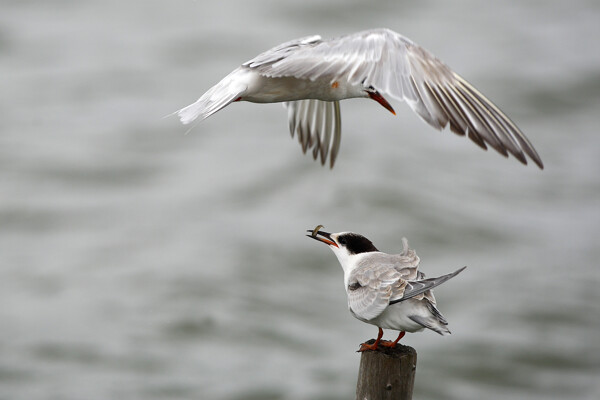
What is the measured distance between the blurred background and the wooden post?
575 cm

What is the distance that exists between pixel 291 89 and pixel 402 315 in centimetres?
184

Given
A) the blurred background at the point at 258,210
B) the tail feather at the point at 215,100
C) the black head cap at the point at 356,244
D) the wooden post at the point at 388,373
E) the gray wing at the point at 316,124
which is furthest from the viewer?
the blurred background at the point at 258,210

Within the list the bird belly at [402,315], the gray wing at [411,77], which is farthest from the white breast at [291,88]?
the bird belly at [402,315]

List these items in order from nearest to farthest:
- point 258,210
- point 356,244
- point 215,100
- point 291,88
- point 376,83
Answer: point 376,83 < point 356,244 < point 215,100 < point 291,88 < point 258,210

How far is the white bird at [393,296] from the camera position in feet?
16.0

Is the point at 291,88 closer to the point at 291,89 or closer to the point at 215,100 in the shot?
the point at 291,89

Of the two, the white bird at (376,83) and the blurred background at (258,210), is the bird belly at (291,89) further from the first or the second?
the blurred background at (258,210)

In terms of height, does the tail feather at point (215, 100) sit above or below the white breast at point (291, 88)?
below

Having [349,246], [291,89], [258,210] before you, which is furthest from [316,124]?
[258,210]

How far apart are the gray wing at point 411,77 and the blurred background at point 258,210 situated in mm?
5589

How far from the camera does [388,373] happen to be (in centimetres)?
502

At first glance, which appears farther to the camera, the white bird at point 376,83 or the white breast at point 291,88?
the white breast at point 291,88

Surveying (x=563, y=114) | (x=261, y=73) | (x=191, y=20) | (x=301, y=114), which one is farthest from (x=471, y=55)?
(x=261, y=73)

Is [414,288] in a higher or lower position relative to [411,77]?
lower
